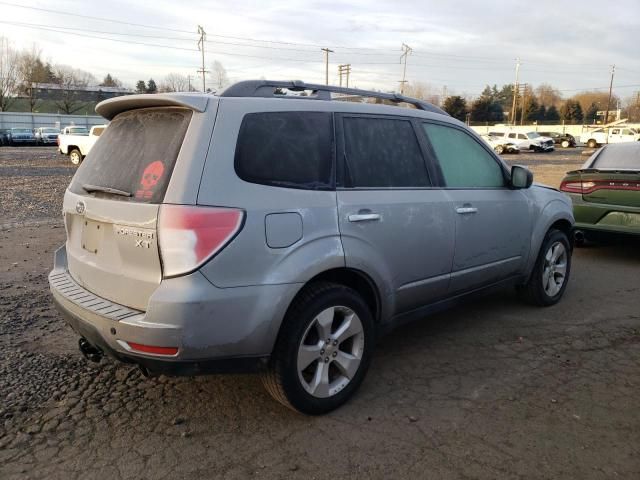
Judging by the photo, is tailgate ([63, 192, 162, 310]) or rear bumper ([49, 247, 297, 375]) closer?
rear bumper ([49, 247, 297, 375])

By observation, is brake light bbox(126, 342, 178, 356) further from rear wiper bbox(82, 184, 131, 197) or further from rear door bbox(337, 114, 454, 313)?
rear door bbox(337, 114, 454, 313)

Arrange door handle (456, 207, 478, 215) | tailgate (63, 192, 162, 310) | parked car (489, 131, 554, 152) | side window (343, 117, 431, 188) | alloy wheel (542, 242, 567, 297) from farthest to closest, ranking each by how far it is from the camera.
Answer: parked car (489, 131, 554, 152) → alloy wheel (542, 242, 567, 297) → door handle (456, 207, 478, 215) → side window (343, 117, 431, 188) → tailgate (63, 192, 162, 310)

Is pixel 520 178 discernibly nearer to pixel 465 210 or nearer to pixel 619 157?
pixel 465 210

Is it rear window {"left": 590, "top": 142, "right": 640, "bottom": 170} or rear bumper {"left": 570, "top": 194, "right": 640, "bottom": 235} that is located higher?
rear window {"left": 590, "top": 142, "right": 640, "bottom": 170}

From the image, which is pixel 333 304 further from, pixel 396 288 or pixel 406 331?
pixel 406 331

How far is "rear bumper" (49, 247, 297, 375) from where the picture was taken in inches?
103

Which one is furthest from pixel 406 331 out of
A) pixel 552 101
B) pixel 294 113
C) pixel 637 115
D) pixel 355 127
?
pixel 552 101

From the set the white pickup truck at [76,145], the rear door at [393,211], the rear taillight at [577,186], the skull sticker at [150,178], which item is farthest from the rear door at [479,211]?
the white pickup truck at [76,145]

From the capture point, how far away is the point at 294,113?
3.19 metres

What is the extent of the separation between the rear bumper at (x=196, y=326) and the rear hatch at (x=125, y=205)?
0.11m

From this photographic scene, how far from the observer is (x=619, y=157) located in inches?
295

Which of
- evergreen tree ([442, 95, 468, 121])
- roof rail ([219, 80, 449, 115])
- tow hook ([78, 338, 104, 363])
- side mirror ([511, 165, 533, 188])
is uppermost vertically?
evergreen tree ([442, 95, 468, 121])

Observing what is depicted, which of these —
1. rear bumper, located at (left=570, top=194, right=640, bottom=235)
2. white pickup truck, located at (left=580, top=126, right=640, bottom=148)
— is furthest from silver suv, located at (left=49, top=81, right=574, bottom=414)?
white pickup truck, located at (left=580, top=126, right=640, bottom=148)

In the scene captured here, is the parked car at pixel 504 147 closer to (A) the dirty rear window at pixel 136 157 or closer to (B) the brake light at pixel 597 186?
(B) the brake light at pixel 597 186
